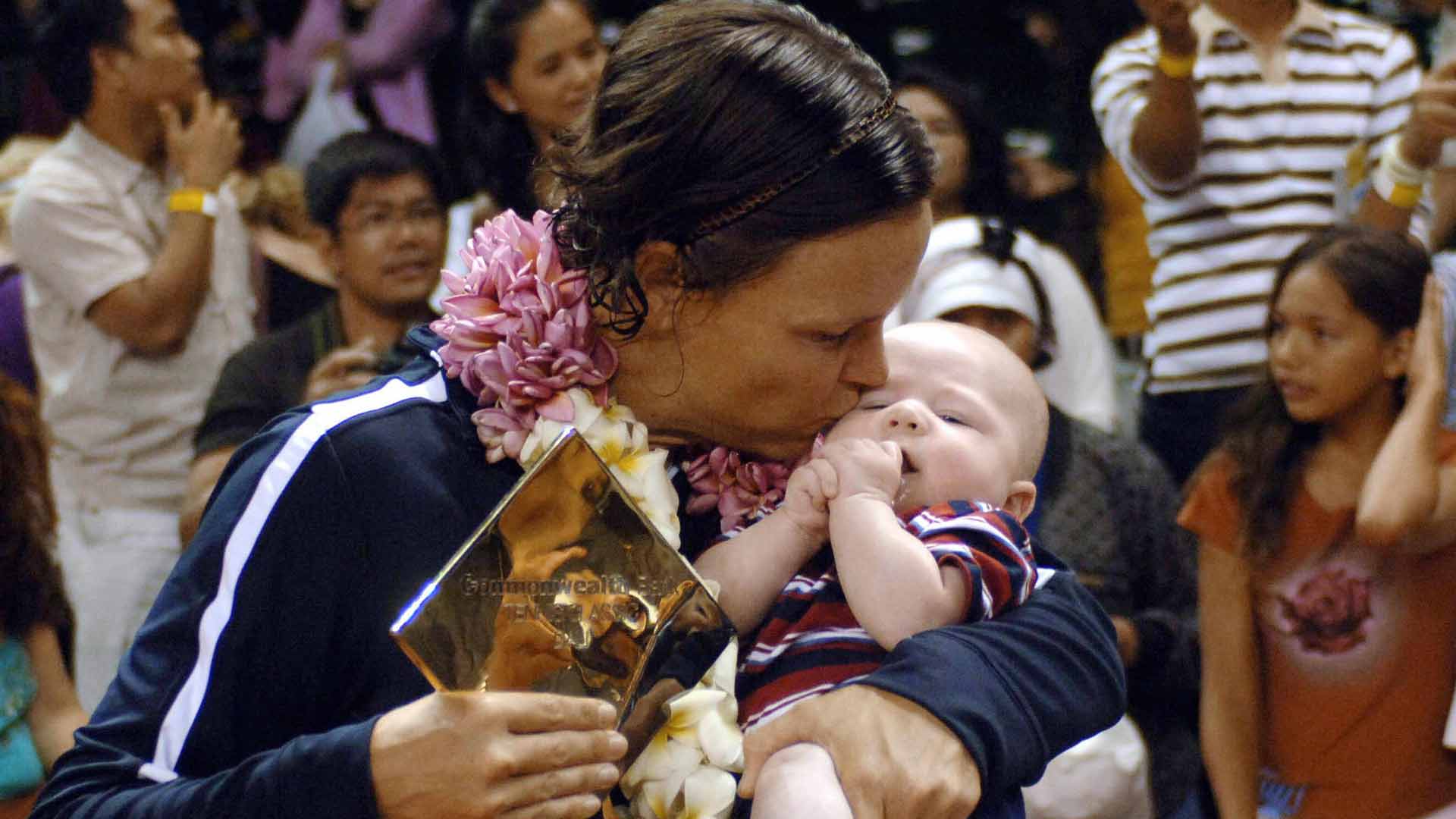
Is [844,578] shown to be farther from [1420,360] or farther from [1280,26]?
[1280,26]

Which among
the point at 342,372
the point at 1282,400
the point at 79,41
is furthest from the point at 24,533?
the point at 1282,400

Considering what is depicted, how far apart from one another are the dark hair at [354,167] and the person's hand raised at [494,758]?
290 cm

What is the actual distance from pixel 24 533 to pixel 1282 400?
99.6 inches

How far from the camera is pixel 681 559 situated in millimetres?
1603

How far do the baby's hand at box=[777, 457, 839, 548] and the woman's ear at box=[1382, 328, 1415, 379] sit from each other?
1.83 meters

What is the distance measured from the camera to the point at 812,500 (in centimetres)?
188

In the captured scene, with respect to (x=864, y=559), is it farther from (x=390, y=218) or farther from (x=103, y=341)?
(x=103, y=341)

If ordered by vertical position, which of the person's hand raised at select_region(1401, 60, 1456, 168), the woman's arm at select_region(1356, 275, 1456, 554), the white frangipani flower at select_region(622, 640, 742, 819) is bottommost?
the woman's arm at select_region(1356, 275, 1456, 554)

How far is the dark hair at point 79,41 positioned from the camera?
4363 millimetres

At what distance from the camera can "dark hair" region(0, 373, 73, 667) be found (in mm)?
3396

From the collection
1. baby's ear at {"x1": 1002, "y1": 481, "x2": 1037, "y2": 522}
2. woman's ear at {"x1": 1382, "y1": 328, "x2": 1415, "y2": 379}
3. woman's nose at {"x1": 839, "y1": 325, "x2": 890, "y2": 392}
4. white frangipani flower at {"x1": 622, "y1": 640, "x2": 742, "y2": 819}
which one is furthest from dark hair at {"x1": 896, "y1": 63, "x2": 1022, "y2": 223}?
white frangipani flower at {"x1": 622, "y1": 640, "x2": 742, "y2": 819}

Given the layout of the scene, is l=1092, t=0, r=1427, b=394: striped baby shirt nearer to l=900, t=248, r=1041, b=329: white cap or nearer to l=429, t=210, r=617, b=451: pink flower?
l=900, t=248, r=1041, b=329: white cap

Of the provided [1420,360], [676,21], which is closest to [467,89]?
[1420,360]

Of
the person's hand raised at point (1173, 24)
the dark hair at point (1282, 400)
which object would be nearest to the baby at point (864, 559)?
the dark hair at point (1282, 400)
